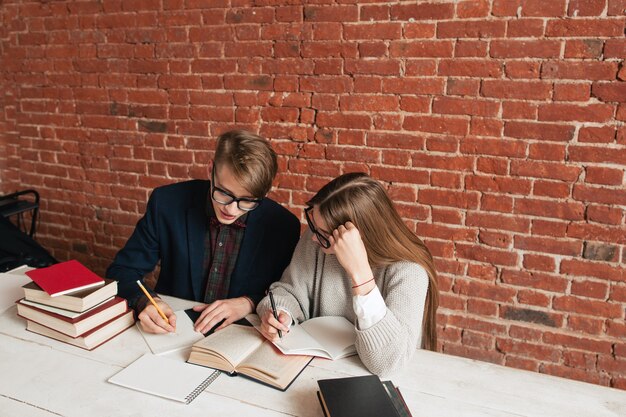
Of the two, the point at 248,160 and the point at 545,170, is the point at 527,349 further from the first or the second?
the point at 248,160

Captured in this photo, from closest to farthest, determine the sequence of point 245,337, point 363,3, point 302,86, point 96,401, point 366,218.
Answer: point 96,401, point 245,337, point 366,218, point 363,3, point 302,86

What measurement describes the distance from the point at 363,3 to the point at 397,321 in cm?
157

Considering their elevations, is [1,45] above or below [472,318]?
above

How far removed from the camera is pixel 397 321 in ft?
4.52

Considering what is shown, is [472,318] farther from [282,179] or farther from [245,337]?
[245,337]

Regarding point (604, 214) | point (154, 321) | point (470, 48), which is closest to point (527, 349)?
point (604, 214)

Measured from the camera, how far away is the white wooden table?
1.15 meters

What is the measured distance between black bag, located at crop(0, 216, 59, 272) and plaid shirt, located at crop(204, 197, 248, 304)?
110 centimetres

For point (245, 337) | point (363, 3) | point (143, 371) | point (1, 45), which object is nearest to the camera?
point (143, 371)

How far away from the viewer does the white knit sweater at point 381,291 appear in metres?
1.30

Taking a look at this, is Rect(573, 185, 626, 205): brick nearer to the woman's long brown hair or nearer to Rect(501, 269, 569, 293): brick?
Rect(501, 269, 569, 293): brick

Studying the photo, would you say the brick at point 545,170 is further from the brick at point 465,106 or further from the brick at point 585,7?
the brick at point 585,7

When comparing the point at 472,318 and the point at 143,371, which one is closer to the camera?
the point at 143,371

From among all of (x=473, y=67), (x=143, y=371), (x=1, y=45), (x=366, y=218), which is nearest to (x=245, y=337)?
(x=143, y=371)
